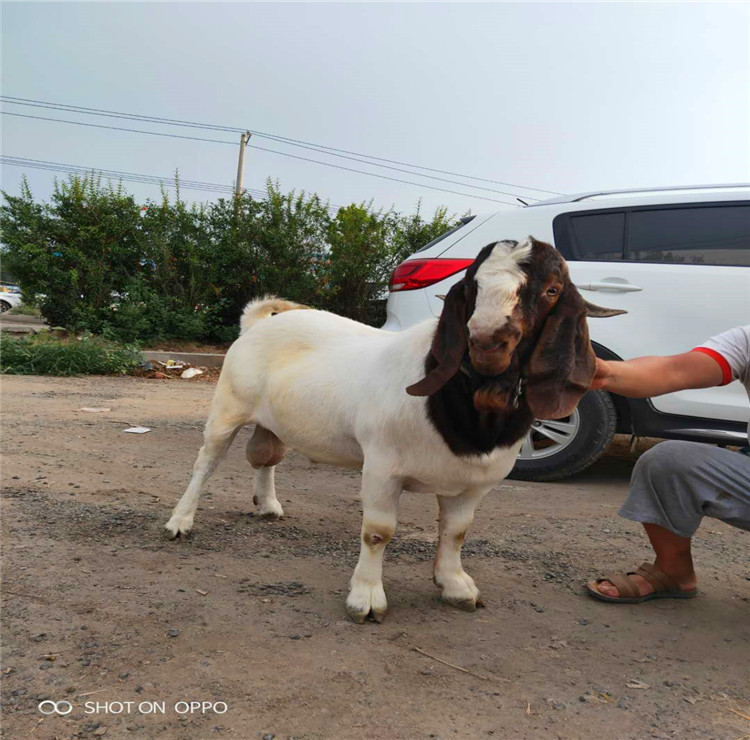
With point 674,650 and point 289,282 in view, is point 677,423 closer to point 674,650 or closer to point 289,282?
point 674,650

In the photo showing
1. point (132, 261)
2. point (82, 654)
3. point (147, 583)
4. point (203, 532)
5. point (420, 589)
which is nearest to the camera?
point (82, 654)

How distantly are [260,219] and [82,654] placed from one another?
10653mm

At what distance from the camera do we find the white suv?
14.5 ft

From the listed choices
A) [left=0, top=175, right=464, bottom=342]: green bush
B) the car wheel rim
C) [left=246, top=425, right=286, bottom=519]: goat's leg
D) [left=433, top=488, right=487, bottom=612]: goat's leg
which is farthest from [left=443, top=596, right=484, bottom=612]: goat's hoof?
[left=0, top=175, right=464, bottom=342]: green bush

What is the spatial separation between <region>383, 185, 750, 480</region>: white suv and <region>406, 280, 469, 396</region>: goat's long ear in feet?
7.78

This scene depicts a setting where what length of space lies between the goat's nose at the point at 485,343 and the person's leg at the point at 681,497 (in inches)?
53.3

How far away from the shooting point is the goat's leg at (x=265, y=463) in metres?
3.75

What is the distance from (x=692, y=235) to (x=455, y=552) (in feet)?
10.1

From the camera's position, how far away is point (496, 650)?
8.23 feet

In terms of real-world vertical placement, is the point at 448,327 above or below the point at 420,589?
above

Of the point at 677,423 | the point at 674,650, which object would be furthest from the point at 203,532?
the point at 677,423

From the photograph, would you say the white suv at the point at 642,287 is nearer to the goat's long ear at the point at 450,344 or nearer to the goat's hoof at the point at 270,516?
the goat's hoof at the point at 270,516

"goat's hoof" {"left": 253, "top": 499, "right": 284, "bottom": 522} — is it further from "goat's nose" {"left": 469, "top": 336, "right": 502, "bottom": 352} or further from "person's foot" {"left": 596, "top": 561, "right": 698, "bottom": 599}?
"goat's nose" {"left": 469, "top": 336, "right": 502, "bottom": 352}

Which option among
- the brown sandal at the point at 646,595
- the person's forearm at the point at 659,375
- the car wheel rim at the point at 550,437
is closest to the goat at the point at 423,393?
the person's forearm at the point at 659,375
